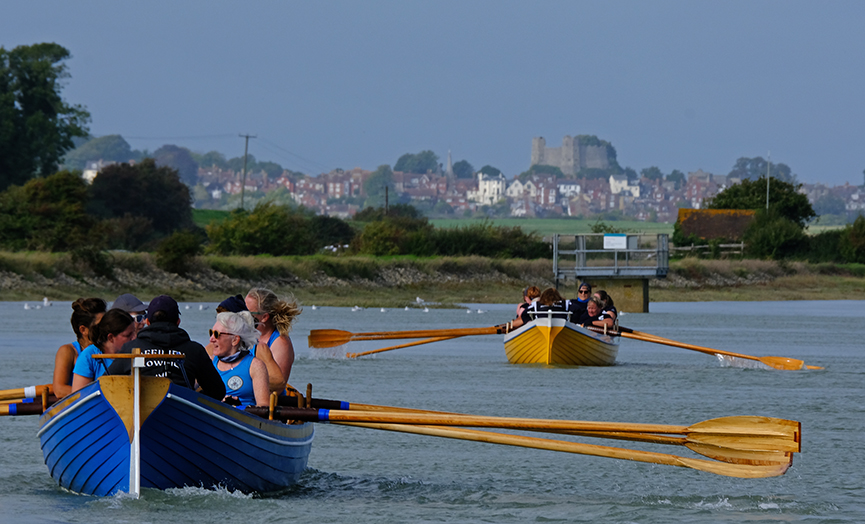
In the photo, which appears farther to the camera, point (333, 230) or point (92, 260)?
point (333, 230)

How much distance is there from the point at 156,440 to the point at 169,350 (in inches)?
26.2

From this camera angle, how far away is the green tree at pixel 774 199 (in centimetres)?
7875

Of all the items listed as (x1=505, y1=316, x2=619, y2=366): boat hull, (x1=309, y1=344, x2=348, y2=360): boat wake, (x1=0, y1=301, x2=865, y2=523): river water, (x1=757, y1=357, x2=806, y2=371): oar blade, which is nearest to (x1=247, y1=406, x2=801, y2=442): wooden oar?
(x1=0, y1=301, x2=865, y2=523): river water

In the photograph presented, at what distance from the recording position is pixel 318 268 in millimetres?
53000

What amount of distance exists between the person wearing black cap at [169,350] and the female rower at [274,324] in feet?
3.50

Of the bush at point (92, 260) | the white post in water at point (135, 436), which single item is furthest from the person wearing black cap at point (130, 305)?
the bush at point (92, 260)

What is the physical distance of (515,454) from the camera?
40.1ft

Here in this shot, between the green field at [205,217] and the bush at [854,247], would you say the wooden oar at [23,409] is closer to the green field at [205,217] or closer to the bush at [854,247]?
the bush at [854,247]

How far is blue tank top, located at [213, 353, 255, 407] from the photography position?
8.84 metres

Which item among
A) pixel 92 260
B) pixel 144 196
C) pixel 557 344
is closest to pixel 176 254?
pixel 92 260

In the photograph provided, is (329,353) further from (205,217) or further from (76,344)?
(205,217)

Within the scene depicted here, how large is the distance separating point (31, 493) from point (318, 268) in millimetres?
43549

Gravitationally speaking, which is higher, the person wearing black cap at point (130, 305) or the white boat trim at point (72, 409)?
the person wearing black cap at point (130, 305)

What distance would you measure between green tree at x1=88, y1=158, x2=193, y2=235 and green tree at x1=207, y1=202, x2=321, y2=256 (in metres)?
14.3
